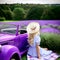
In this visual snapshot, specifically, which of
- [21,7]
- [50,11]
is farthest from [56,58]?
[21,7]

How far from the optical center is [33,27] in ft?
12.9

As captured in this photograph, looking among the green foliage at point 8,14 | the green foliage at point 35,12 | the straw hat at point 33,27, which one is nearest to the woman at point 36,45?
the straw hat at point 33,27

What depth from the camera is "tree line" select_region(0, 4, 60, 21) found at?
3918 mm

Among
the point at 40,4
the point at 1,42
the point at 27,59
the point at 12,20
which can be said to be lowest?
the point at 27,59

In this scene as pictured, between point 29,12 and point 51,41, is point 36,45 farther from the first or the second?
point 29,12

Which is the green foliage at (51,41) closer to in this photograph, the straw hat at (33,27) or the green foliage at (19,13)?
the straw hat at (33,27)

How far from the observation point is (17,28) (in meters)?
3.94

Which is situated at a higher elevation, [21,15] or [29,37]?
[21,15]

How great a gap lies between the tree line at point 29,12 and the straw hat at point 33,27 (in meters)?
0.10

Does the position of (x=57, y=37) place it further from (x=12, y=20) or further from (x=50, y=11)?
(x=12, y=20)

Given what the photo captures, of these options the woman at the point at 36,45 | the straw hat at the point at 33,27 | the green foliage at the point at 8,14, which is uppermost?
the green foliage at the point at 8,14

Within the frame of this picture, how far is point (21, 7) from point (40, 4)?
0.32 m

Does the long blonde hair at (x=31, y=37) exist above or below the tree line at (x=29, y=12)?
below

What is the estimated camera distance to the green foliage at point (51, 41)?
12.8 ft
